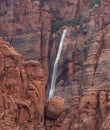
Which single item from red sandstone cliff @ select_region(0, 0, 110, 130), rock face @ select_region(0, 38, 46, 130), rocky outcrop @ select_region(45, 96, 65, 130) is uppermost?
rock face @ select_region(0, 38, 46, 130)

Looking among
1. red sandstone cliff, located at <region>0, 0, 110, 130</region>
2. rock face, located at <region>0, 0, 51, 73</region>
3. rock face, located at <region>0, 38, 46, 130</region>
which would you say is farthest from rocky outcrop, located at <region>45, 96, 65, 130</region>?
rock face, located at <region>0, 0, 51, 73</region>

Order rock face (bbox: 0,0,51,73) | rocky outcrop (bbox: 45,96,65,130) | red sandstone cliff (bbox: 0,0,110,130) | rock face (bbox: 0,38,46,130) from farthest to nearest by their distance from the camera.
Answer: rock face (bbox: 0,0,51,73) < red sandstone cliff (bbox: 0,0,110,130) < rocky outcrop (bbox: 45,96,65,130) < rock face (bbox: 0,38,46,130)

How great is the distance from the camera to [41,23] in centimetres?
8644

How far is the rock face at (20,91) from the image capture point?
35.2m

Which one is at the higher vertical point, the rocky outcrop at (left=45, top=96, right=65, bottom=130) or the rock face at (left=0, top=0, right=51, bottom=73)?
the rocky outcrop at (left=45, top=96, right=65, bottom=130)

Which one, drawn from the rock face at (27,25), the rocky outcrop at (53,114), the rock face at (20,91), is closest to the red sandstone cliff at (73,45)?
the rock face at (27,25)

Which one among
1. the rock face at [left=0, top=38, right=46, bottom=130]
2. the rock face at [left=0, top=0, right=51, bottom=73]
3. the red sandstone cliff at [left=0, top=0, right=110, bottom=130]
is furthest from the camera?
the rock face at [left=0, top=0, right=51, bottom=73]

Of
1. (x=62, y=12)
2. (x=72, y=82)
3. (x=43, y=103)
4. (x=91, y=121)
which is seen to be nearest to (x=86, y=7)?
(x=62, y=12)

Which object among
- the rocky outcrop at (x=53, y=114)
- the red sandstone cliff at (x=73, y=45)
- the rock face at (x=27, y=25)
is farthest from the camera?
the rock face at (x=27, y=25)

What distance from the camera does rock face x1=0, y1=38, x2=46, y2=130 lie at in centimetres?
3519

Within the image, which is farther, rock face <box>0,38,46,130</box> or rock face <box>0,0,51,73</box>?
rock face <box>0,0,51,73</box>

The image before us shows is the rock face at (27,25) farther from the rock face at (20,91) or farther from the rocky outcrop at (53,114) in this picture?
the rocky outcrop at (53,114)

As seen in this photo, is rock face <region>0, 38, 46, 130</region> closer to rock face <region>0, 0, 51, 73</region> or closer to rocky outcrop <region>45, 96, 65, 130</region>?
rocky outcrop <region>45, 96, 65, 130</region>

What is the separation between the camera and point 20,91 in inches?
1446
